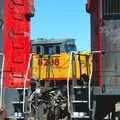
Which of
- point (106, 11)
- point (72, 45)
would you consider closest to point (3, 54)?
point (106, 11)

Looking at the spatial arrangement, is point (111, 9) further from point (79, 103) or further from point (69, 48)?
point (69, 48)

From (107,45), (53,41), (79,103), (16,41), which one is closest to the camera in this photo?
(79,103)

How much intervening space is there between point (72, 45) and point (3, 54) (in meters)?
10.9

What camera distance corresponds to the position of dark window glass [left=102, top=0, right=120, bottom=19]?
9266 mm

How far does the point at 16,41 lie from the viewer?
34.6 ft

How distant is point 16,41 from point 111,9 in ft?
8.35

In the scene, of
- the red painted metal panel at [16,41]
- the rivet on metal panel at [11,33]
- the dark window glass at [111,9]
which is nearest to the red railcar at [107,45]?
the dark window glass at [111,9]

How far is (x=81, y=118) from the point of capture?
830cm

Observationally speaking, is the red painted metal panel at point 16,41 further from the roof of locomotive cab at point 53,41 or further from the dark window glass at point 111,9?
the roof of locomotive cab at point 53,41

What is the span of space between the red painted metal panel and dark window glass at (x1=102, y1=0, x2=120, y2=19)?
221 centimetres

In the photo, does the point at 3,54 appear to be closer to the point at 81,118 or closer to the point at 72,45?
the point at 81,118

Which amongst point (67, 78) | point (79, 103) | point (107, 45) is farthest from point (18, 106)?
point (107, 45)

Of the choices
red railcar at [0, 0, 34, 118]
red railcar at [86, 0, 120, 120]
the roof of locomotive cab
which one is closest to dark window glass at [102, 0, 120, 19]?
red railcar at [86, 0, 120, 120]

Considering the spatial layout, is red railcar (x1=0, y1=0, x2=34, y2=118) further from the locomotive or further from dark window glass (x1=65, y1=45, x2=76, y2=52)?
dark window glass (x1=65, y1=45, x2=76, y2=52)
